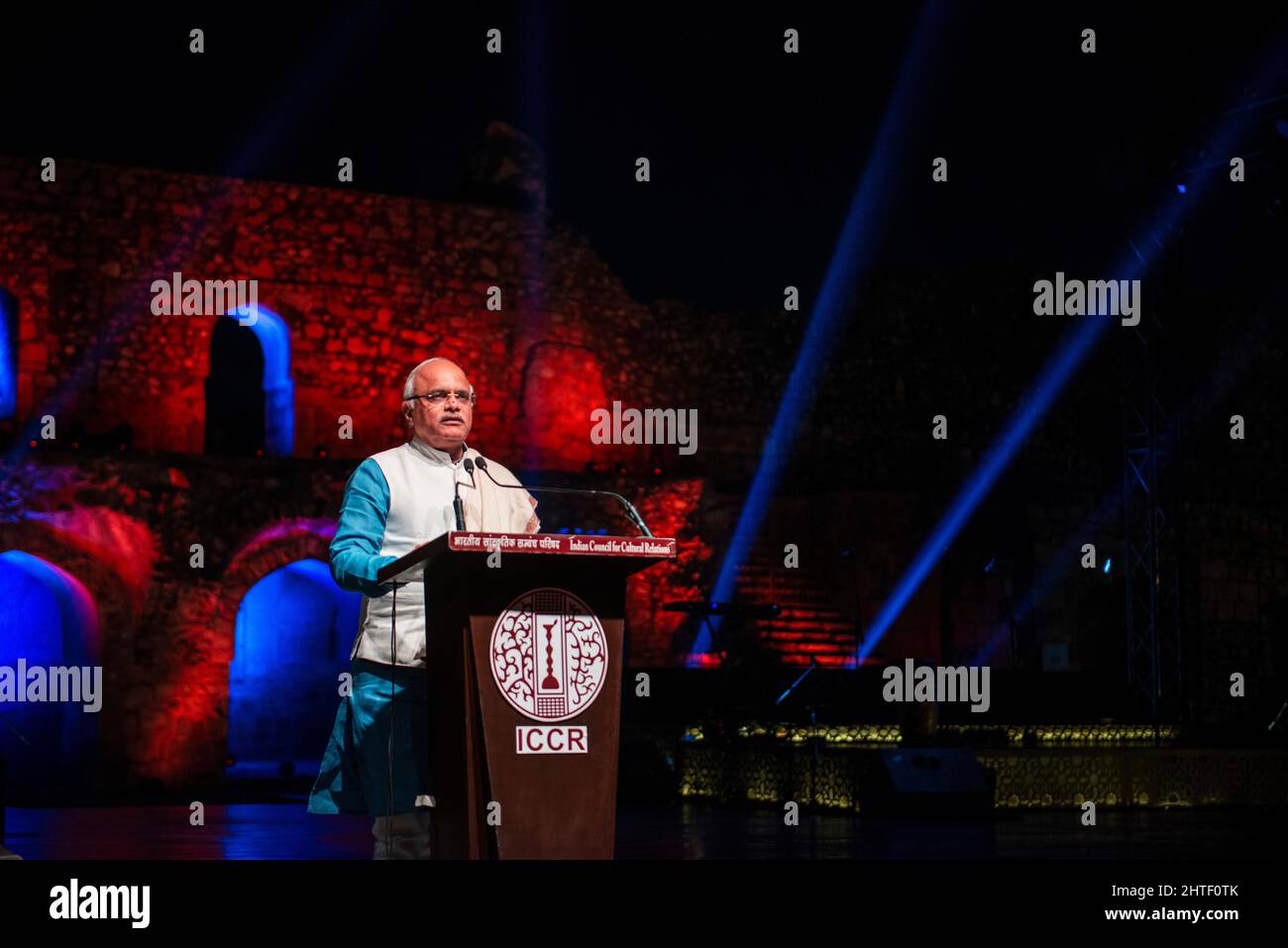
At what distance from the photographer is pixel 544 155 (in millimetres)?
19266

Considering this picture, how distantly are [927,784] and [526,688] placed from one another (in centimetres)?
571

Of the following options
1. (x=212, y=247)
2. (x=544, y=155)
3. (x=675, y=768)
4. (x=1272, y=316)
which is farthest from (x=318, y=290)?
(x=1272, y=316)

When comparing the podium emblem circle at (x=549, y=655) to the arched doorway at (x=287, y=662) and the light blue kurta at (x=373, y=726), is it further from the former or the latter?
the arched doorway at (x=287, y=662)

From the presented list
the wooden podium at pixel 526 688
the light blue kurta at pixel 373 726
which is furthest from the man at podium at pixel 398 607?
the wooden podium at pixel 526 688

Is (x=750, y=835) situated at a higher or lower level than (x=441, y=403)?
lower

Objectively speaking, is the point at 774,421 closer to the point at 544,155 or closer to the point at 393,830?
the point at 544,155

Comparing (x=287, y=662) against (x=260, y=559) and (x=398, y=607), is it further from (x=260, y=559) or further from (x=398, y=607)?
(x=398, y=607)

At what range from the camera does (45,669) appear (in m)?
18.5

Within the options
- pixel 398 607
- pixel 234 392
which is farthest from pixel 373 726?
pixel 234 392

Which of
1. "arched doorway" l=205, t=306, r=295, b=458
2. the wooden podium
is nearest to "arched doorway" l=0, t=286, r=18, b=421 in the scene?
"arched doorway" l=205, t=306, r=295, b=458

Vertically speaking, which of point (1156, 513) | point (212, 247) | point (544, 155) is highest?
point (544, 155)

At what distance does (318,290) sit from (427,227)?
1.35 m

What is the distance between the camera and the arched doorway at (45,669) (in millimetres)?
15961
